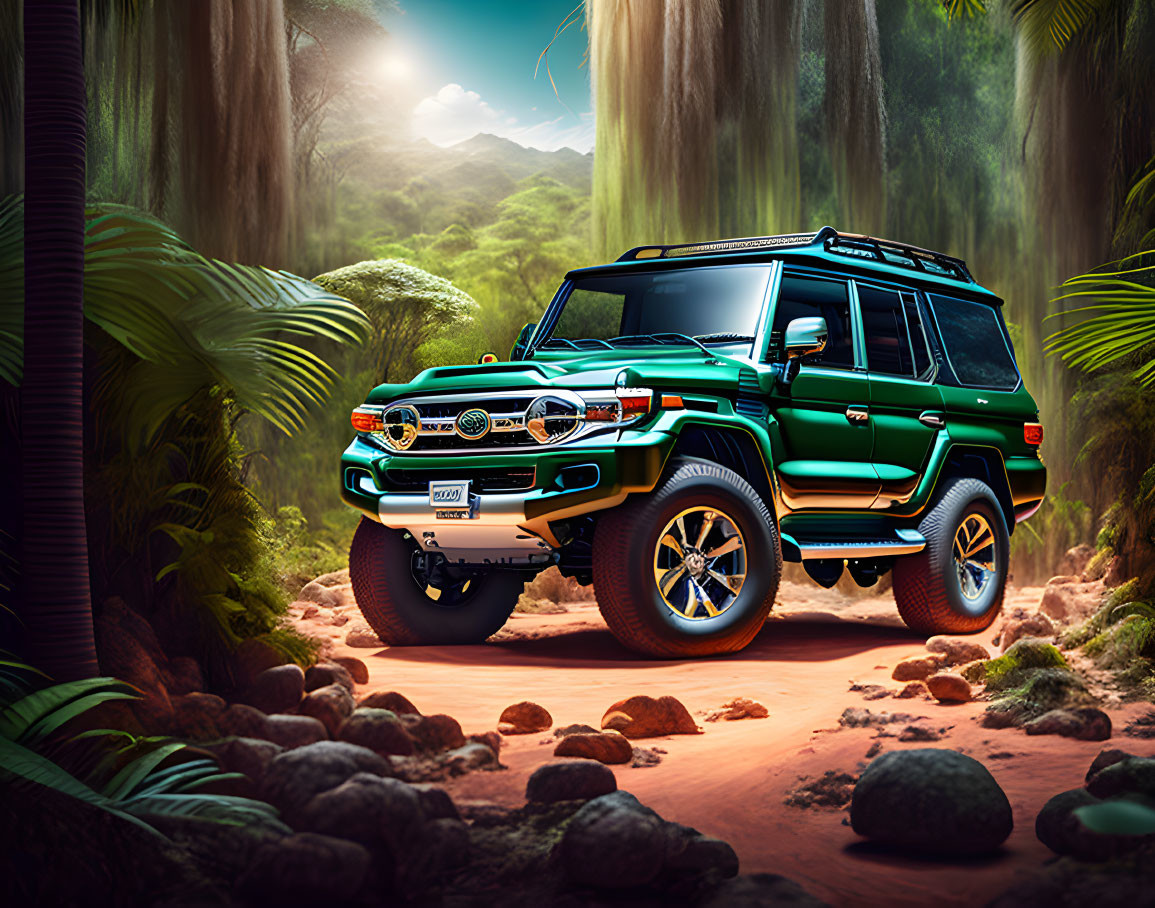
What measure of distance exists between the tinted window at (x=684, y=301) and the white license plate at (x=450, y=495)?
5.74ft

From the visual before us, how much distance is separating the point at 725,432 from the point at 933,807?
358cm

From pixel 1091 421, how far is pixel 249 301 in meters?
6.42

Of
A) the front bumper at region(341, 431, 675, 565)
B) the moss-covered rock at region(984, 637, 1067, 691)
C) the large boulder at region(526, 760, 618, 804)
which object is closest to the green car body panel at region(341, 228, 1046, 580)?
the front bumper at region(341, 431, 675, 565)

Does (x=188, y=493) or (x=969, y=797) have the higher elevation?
(x=188, y=493)

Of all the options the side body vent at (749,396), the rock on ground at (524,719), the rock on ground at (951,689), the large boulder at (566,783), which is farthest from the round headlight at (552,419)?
the large boulder at (566,783)

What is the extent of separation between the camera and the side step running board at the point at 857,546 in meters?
7.34

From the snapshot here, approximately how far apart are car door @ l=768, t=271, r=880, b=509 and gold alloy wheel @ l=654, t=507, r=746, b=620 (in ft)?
2.07

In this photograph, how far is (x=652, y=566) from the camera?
641 centimetres

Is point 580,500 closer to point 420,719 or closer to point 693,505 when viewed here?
point 693,505

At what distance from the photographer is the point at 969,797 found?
11.8ft

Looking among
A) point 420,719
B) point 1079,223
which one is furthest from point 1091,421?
point 420,719

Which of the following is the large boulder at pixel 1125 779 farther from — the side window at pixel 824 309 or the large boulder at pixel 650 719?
the side window at pixel 824 309

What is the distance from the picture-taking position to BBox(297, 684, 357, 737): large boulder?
190 inches

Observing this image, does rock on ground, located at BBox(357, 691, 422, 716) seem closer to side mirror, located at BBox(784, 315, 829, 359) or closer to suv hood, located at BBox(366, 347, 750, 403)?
suv hood, located at BBox(366, 347, 750, 403)
